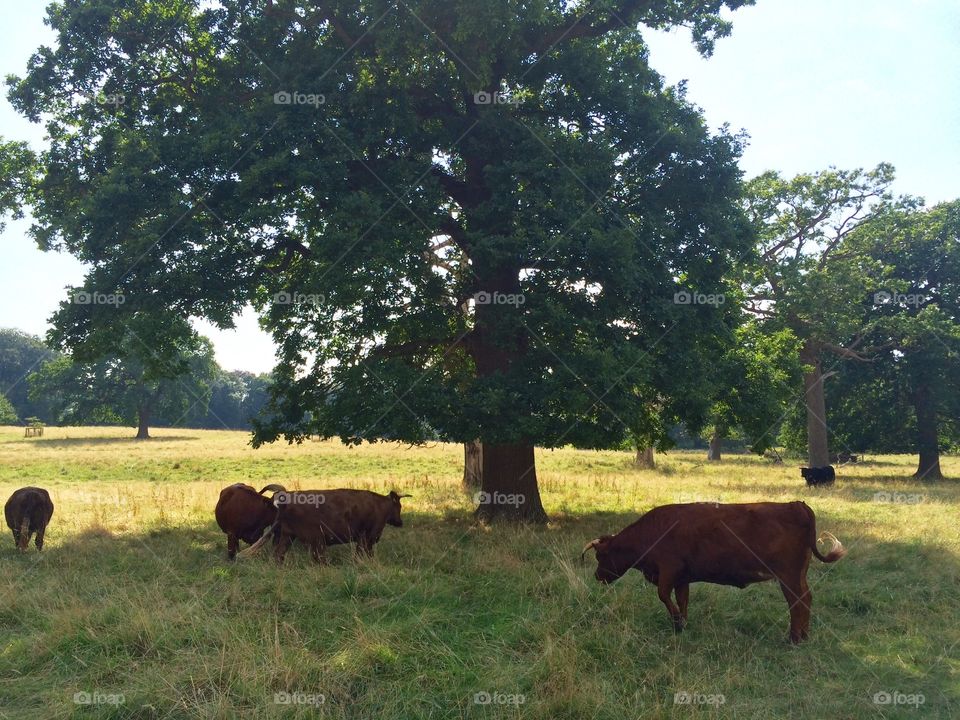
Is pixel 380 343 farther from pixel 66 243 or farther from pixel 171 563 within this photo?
pixel 66 243

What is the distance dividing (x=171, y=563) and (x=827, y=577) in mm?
9863

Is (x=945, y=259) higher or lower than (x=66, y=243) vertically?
higher

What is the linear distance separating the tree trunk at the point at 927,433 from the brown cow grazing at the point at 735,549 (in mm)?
29146

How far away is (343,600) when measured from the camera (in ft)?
28.6

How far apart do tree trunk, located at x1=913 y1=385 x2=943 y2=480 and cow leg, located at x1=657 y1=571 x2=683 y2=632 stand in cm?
2972

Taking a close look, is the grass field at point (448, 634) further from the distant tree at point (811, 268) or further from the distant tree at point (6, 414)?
the distant tree at point (6, 414)

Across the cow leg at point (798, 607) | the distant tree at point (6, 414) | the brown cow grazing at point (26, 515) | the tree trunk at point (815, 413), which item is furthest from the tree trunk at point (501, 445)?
the distant tree at point (6, 414)

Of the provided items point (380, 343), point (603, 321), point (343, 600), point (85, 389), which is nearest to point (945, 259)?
point (603, 321)

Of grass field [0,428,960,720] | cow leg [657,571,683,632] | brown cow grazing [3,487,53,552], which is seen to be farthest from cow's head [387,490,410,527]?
brown cow grazing [3,487,53,552]

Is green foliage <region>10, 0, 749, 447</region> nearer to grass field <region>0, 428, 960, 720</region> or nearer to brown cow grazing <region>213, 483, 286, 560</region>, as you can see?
brown cow grazing <region>213, 483, 286, 560</region>

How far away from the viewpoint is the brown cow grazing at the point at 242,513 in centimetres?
1133

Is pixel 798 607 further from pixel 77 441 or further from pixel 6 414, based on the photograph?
pixel 6 414

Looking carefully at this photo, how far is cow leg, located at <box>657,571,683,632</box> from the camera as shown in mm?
7754

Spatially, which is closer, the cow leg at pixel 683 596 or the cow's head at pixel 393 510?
the cow leg at pixel 683 596
